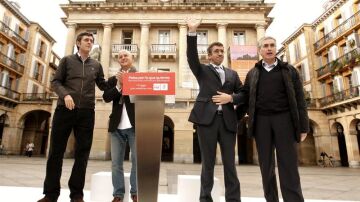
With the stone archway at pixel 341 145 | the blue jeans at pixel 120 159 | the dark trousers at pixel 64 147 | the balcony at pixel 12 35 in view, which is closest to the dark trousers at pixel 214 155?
the blue jeans at pixel 120 159

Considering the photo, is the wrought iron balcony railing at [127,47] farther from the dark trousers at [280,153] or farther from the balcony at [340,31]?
the dark trousers at [280,153]

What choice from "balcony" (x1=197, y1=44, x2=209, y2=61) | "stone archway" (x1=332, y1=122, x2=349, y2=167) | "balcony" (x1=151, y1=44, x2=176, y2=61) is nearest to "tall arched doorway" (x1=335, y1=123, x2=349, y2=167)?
"stone archway" (x1=332, y1=122, x2=349, y2=167)

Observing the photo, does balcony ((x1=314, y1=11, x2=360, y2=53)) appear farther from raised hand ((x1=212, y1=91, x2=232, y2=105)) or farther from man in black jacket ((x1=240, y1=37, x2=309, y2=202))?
raised hand ((x1=212, y1=91, x2=232, y2=105))

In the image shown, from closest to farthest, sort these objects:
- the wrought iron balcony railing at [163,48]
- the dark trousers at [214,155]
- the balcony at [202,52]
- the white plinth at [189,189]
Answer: the dark trousers at [214,155], the white plinth at [189,189], the balcony at [202,52], the wrought iron balcony railing at [163,48]

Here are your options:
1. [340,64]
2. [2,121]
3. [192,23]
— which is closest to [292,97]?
[192,23]

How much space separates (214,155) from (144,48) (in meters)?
17.5

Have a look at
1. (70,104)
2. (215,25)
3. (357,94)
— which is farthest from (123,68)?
(357,94)

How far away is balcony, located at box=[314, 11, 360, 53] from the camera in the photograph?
61.4 feet

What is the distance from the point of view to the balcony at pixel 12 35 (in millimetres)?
21703

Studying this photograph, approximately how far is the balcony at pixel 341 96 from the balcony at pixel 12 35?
2741 cm

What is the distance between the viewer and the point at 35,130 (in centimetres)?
2516

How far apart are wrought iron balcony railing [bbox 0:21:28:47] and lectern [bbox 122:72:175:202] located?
81.3 ft

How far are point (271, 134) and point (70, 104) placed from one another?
88.8 inches

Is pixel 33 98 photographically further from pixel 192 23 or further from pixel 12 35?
pixel 192 23
